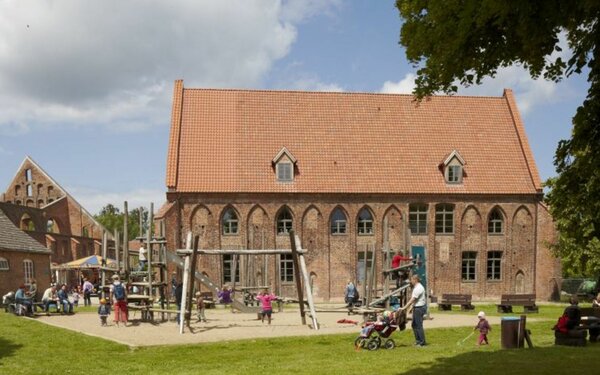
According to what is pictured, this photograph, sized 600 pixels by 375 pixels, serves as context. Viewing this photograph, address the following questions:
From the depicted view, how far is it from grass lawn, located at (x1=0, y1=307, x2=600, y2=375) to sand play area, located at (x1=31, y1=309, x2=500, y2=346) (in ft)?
2.84

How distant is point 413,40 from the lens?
8.95 meters

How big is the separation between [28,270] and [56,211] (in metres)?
20.5

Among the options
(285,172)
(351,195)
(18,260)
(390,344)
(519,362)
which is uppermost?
(285,172)

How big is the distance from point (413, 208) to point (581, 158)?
28.4 m

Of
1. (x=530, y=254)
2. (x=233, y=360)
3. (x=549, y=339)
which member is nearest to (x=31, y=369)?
(x=233, y=360)

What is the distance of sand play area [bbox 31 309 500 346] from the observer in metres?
17.6

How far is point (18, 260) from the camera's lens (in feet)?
110

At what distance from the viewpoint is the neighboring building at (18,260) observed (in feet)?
105

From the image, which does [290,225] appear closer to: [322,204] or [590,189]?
[322,204]

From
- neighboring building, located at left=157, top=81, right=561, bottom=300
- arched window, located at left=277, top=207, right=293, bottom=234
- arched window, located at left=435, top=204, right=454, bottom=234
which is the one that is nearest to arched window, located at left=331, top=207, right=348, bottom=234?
neighboring building, located at left=157, top=81, right=561, bottom=300

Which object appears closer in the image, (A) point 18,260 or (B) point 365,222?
(A) point 18,260

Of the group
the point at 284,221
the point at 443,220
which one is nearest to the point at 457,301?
the point at 443,220

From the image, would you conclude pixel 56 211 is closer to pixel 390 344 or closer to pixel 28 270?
pixel 28 270

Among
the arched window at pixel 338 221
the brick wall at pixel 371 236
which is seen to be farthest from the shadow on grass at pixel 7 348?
the arched window at pixel 338 221
